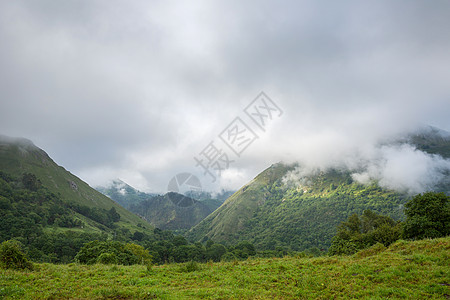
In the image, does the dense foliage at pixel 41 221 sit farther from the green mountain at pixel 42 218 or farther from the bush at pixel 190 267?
the bush at pixel 190 267

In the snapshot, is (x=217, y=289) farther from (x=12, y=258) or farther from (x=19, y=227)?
(x=19, y=227)

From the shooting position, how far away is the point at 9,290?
528 inches

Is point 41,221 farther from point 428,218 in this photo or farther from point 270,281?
point 428,218

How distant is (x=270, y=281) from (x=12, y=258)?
24838mm

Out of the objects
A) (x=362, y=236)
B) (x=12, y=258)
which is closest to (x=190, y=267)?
(x=12, y=258)

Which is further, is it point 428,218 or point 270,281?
point 428,218

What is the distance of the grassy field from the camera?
13219 mm

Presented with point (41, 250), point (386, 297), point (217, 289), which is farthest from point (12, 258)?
point (41, 250)

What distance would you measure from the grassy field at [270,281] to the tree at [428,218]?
720 inches

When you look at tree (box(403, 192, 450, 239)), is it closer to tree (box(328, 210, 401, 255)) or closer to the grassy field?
tree (box(328, 210, 401, 255))

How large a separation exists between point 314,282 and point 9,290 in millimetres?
21671

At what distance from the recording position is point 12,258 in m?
19.5

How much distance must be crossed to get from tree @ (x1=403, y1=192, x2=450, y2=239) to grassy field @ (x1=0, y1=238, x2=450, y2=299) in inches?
720

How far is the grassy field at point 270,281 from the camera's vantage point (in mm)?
13219
